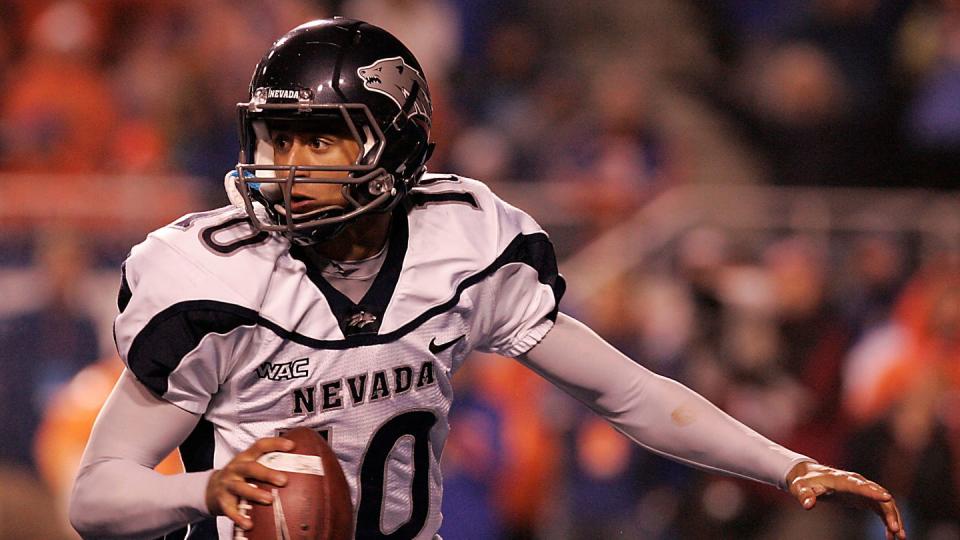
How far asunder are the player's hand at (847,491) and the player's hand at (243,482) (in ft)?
3.00

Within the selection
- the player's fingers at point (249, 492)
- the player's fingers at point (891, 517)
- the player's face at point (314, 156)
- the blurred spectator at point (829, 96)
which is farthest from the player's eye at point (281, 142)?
the blurred spectator at point (829, 96)

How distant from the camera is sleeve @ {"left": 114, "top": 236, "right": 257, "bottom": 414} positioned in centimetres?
201

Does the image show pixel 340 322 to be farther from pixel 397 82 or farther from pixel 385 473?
pixel 397 82

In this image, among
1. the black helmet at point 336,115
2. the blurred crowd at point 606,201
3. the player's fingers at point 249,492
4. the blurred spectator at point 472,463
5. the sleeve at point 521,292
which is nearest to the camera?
the player's fingers at point 249,492

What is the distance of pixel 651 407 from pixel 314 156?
78 centimetres

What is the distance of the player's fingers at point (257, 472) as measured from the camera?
5.93 ft

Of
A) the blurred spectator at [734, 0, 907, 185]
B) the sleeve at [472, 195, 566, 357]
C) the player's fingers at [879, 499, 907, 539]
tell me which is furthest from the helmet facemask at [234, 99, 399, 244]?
the blurred spectator at [734, 0, 907, 185]

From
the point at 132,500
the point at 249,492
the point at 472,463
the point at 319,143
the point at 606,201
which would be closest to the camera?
the point at 249,492

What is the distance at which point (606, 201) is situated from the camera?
204 inches

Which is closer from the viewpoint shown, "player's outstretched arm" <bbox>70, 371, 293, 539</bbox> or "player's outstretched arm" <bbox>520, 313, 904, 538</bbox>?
"player's outstretched arm" <bbox>70, 371, 293, 539</bbox>

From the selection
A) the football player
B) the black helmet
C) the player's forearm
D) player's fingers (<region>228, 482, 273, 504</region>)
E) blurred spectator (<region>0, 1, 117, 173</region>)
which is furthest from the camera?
blurred spectator (<region>0, 1, 117, 173</region>)

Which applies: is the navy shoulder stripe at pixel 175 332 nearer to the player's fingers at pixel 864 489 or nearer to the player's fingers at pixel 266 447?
the player's fingers at pixel 266 447

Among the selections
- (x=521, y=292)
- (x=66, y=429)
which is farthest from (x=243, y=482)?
(x=66, y=429)

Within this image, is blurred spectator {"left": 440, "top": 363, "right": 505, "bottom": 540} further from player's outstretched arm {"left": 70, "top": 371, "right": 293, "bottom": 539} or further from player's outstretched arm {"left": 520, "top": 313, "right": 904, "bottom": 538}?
player's outstretched arm {"left": 70, "top": 371, "right": 293, "bottom": 539}
